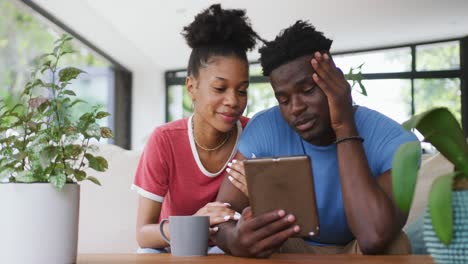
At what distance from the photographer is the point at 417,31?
28.3ft

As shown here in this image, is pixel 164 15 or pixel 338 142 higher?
pixel 164 15

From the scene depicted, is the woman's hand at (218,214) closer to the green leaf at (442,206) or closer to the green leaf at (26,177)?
the green leaf at (26,177)

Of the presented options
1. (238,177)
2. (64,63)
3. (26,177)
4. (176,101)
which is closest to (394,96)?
(176,101)

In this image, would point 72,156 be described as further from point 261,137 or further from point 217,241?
point 261,137

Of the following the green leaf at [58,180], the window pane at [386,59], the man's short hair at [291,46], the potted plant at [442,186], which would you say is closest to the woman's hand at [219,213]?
the man's short hair at [291,46]

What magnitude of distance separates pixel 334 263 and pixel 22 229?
495 mm

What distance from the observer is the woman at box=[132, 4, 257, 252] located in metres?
1.77

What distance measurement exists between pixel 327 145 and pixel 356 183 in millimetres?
267

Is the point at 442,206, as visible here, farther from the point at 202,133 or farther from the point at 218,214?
the point at 202,133

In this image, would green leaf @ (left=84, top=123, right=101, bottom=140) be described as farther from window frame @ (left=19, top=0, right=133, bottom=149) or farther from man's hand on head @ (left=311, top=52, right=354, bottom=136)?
window frame @ (left=19, top=0, right=133, bottom=149)

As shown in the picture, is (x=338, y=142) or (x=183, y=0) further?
(x=183, y=0)

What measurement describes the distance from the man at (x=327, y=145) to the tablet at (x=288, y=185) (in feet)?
0.41

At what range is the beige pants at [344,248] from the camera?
1.34 meters

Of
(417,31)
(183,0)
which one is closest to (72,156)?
(183,0)
